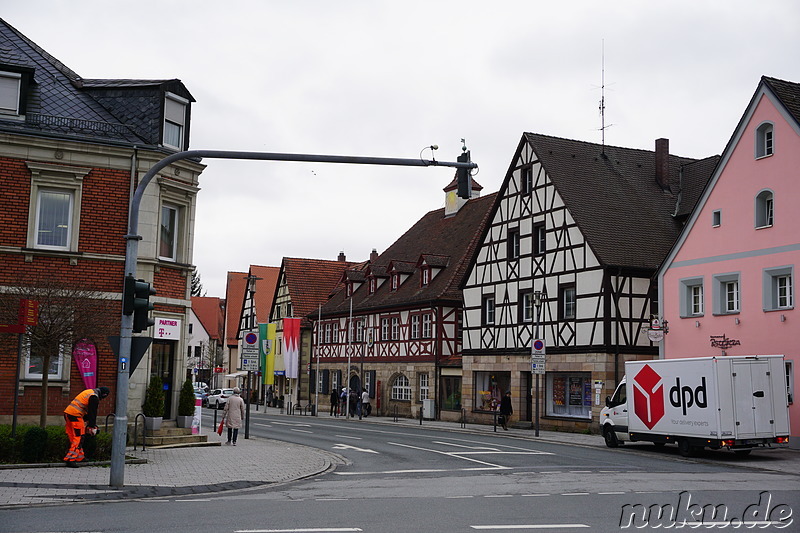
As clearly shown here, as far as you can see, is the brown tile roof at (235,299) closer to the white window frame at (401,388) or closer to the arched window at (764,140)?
→ the white window frame at (401,388)

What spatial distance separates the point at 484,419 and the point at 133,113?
23435 millimetres

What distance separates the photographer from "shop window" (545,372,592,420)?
1410 inches

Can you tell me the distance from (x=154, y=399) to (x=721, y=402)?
14.3 metres

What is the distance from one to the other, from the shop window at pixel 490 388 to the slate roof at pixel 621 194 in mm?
8154

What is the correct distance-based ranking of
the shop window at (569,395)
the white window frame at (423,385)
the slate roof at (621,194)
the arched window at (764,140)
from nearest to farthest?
the arched window at (764,140)
the shop window at (569,395)
the slate roof at (621,194)
the white window frame at (423,385)

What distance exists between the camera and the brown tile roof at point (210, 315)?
101125 millimetres

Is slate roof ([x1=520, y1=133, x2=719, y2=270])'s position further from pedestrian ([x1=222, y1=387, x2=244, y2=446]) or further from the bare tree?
the bare tree

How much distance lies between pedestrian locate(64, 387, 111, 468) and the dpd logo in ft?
48.2

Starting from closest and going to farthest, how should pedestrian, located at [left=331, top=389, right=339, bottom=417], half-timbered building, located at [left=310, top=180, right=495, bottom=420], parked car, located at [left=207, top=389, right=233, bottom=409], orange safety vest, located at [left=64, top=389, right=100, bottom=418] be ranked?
orange safety vest, located at [left=64, top=389, right=100, bottom=418]
half-timbered building, located at [left=310, top=180, right=495, bottom=420]
pedestrian, located at [left=331, top=389, right=339, bottom=417]
parked car, located at [left=207, top=389, right=233, bottom=409]

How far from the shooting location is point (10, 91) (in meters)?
22.7

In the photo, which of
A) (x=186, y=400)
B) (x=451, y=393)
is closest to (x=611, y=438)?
(x=186, y=400)

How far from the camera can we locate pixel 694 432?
2336cm

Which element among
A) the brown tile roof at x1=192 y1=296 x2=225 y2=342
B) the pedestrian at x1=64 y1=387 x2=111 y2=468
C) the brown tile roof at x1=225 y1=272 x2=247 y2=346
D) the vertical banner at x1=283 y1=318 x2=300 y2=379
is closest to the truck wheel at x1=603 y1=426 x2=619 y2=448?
the pedestrian at x1=64 y1=387 x2=111 y2=468

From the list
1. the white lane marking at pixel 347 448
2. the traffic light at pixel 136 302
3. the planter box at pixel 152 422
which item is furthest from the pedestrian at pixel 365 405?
the traffic light at pixel 136 302
